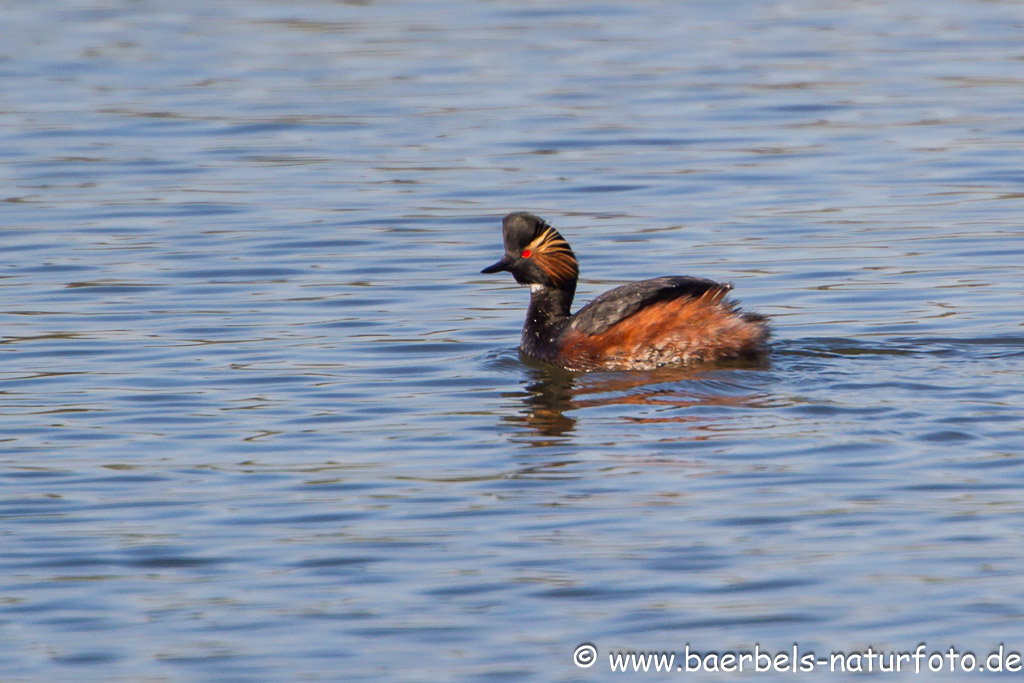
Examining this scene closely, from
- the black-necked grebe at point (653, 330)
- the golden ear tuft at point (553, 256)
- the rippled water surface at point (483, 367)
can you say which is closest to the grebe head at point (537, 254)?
the golden ear tuft at point (553, 256)

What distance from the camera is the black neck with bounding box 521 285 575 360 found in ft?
38.0

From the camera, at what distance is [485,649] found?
22.1 ft

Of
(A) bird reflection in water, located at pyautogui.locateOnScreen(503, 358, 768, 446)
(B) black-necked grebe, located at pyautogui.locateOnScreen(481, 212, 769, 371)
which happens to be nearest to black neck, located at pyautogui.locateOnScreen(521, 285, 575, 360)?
(B) black-necked grebe, located at pyautogui.locateOnScreen(481, 212, 769, 371)

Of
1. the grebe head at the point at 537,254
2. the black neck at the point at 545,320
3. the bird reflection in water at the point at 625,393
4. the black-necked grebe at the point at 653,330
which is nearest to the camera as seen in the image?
the bird reflection in water at the point at 625,393

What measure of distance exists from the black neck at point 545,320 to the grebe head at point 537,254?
6 cm

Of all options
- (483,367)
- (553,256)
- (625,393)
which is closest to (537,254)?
(553,256)

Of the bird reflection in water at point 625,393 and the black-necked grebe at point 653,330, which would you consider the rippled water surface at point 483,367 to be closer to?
the bird reflection in water at point 625,393

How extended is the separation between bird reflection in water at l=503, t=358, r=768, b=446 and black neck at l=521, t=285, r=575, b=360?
4.8 inches

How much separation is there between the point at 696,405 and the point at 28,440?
3.60 metres

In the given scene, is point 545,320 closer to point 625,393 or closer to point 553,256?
point 553,256

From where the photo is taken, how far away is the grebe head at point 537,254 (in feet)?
39.4

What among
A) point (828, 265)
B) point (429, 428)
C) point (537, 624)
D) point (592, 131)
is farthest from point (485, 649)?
point (592, 131)

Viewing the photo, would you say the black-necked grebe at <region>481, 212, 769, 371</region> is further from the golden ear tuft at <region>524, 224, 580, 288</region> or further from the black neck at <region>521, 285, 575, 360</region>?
the golden ear tuft at <region>524, 224, 580, 288</region>

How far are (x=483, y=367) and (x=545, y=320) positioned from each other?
24.6 inches
